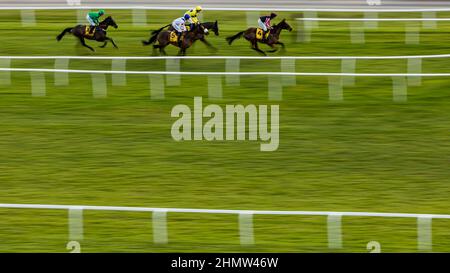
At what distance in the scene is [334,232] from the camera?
12.9m

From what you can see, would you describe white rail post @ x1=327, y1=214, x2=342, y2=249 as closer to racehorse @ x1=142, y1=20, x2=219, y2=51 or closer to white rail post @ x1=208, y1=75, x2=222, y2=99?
white rail post @ x1=208, y1=75, x2=222, y2=99

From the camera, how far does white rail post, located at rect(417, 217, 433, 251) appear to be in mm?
12758

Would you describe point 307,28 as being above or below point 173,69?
above

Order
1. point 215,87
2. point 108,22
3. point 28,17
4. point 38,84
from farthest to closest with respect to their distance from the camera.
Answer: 1. point 28,17
2. point 108,22
3. point 38,84
4. point 215,87

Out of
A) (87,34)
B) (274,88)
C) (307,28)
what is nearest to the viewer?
(274,88)

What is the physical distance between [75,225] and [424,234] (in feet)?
13.7

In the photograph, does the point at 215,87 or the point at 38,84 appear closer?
the point at 215,87

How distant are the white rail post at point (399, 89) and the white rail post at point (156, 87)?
163 inches

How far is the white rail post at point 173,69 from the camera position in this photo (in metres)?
20.5

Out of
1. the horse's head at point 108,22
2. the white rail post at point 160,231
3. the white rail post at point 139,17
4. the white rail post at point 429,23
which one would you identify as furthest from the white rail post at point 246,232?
the white rail post at point 139,17

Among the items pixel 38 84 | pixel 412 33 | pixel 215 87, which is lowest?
pixel 215 87

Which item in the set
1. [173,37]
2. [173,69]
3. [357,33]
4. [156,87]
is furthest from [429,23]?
[156,87]

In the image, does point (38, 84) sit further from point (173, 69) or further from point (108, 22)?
point (108, 22)
